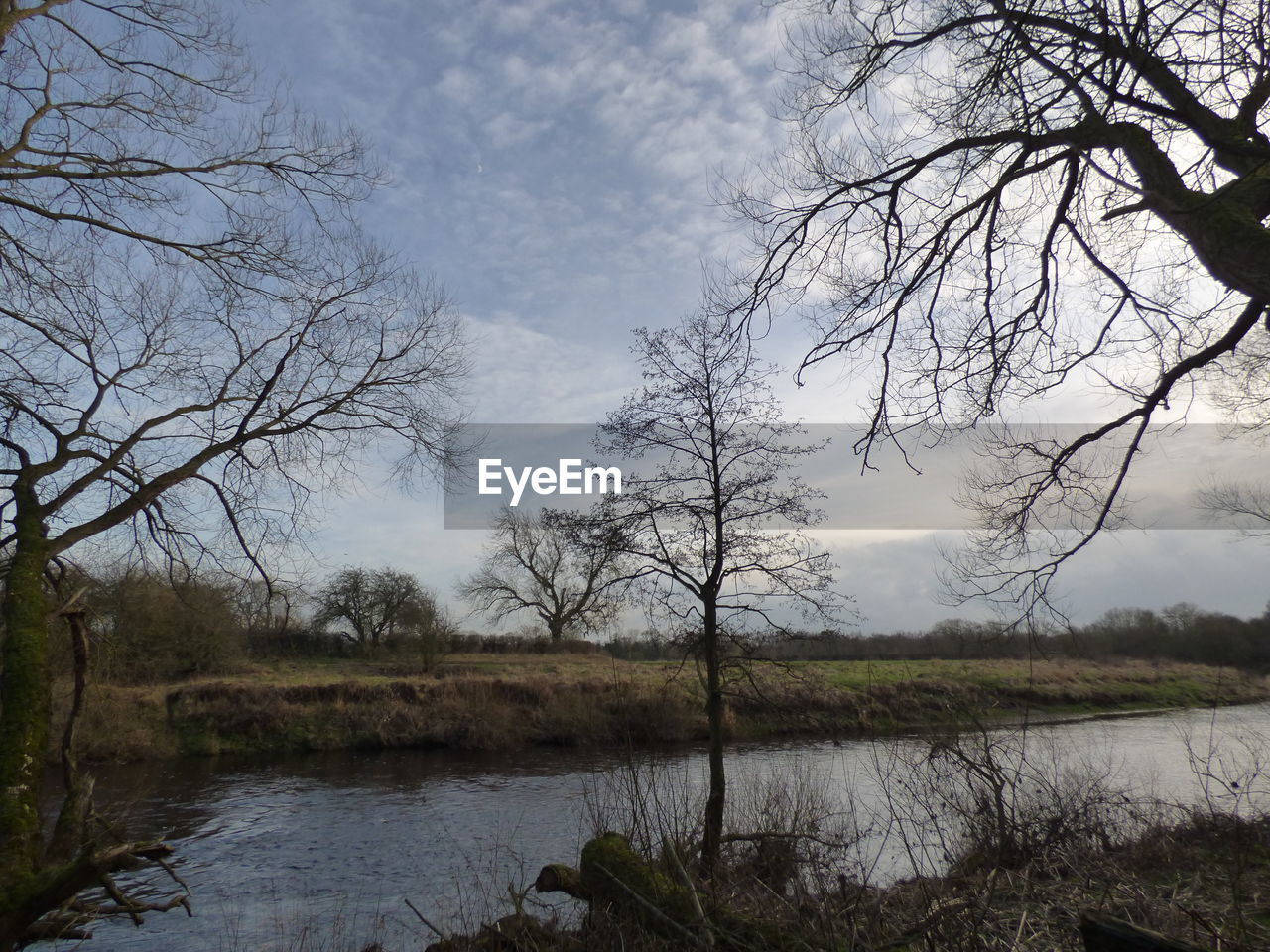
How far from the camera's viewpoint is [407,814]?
14969 mm

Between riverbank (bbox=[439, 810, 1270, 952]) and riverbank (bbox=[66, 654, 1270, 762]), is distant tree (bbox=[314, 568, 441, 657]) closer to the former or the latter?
riverbank (bbox=[66, 654, 1270, 762])

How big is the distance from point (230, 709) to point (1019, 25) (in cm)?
2455

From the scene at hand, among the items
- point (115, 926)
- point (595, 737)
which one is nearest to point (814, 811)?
point (115, 926)

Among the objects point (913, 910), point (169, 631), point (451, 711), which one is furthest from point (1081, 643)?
point (169, 631)

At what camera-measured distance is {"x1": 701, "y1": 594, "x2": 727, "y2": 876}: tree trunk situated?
8.51 m

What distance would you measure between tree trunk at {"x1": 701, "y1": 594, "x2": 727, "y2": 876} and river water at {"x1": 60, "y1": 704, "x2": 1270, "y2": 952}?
0.57 metres

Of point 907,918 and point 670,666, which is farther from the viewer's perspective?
point 670,666

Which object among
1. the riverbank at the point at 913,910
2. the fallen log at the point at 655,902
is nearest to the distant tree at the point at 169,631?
the fallen log at the point at 655,902

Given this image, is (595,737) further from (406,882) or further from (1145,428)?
(1145,428)

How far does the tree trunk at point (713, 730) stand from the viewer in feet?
27.9

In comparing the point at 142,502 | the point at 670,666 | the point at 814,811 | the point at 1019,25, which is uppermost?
the point at 1019,25

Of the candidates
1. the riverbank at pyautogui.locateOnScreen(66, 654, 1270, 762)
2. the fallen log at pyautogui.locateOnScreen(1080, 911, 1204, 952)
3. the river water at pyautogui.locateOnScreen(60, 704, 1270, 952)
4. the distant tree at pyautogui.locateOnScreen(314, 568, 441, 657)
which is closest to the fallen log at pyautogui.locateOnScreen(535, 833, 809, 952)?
the river water at pyautogui.locateOnScreen(60, 704, 1270, 952)

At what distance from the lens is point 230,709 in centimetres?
2298

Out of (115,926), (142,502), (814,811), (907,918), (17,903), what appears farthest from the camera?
(115,926)
